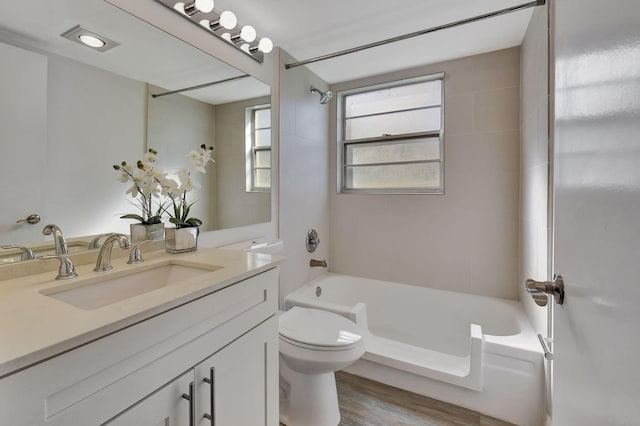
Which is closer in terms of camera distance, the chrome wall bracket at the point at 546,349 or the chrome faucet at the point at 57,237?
the chrome faucet at the point at 57,237

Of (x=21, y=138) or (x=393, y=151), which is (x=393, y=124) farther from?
(x=21, y=138)

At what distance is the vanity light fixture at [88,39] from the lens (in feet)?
3.25

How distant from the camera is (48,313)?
0.61 meters

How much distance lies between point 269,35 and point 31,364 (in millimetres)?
2022

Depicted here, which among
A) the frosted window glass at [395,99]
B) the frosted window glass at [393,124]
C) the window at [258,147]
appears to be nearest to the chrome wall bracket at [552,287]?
the window at [258,147]

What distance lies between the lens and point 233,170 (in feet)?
5.62

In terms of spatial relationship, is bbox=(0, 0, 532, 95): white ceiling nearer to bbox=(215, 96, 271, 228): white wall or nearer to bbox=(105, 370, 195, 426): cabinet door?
bbox=(215, 96, 271, 228): white wall

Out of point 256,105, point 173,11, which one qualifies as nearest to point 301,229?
point 256,105

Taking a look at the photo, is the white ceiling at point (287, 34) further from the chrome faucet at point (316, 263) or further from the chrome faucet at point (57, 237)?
the chrome faucet at point (316, 263)

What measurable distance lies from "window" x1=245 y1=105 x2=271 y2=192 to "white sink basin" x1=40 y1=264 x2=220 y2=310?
835 mm

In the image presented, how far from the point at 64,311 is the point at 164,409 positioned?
0.32 meters

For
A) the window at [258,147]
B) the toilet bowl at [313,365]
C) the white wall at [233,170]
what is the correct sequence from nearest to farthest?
the toilet bowl at [313,365], the white wall at [233,170], the window at [258,147]

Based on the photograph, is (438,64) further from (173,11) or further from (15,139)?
(15,139)

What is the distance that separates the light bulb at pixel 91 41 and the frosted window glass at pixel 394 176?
210 centimetres
